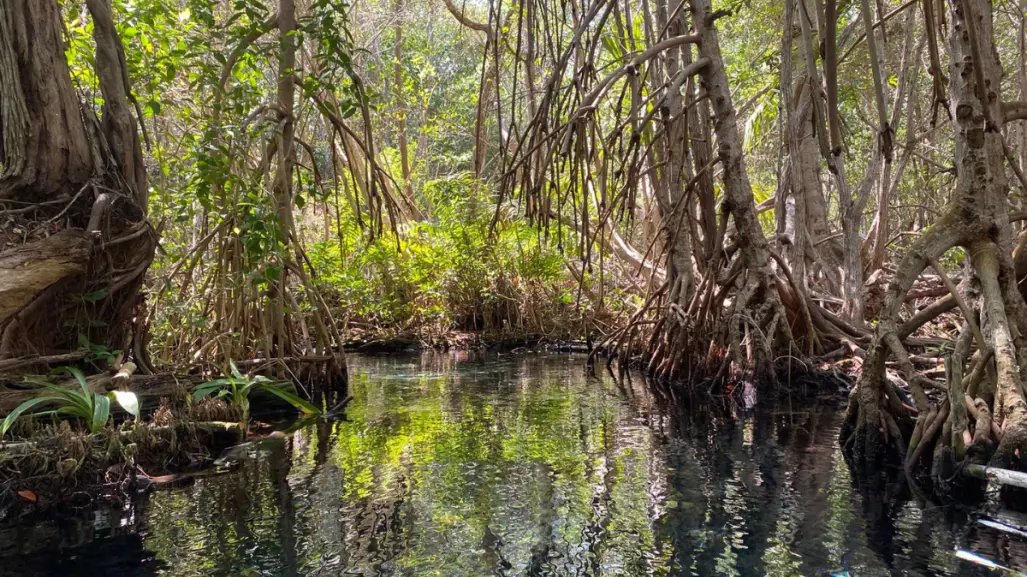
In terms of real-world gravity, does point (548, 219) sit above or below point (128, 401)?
above

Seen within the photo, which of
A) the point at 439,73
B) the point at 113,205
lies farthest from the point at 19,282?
the point at 439,73

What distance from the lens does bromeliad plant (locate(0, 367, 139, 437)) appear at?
12.5ft

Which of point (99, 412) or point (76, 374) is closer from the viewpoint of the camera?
point (99, 412)

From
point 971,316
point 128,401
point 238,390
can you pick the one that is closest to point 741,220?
point 971,316

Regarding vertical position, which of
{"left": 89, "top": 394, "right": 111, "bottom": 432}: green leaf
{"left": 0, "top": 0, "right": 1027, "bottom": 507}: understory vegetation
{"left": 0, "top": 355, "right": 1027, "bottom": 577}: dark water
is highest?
→ {"left": 0, "top": 0, "right": 1027, "bottom": 507}: understory vegetation

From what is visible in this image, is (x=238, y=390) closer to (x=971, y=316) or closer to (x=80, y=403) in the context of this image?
(x=80, y=403)

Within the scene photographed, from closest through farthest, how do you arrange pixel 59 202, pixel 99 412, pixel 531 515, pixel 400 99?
pixel 531 515
pixel 99 412
pixel 59 202
pixel 400 99

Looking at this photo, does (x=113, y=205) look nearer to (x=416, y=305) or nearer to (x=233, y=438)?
(x=233, y=438)

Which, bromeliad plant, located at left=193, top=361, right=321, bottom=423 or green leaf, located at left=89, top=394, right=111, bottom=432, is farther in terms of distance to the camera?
bromeliad plant, located at left=193, top=361, right=321, bottom=423

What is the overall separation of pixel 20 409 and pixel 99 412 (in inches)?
13.8

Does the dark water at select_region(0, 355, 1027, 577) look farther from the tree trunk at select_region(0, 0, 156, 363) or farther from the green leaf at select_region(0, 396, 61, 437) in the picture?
the tree trunk at select_region(0, 0, 156, 363)

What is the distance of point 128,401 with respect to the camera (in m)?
3.97

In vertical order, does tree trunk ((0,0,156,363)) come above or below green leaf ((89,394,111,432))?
above

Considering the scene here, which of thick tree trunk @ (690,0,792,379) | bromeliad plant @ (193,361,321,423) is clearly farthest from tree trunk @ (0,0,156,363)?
thick tree trunk @ (690,0,792,379)
